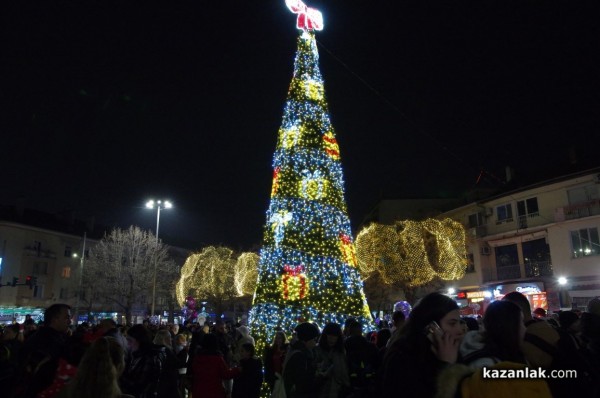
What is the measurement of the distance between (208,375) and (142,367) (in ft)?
3.35

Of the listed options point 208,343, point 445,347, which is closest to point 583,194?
point 208,343

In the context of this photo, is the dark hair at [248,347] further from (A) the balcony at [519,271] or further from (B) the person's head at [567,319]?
(A) the balcony at [519,271]

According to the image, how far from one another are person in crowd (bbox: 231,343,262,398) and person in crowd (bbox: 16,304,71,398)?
2.64 meters

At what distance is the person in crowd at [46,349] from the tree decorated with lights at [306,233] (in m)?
9.65

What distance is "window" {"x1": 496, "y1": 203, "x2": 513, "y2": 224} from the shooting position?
33062 mm

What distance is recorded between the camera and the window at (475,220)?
35.6 metres

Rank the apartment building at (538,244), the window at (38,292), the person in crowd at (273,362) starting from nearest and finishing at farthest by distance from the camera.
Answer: the person in crowd at (273,362) < the apartment building at (538,244) < the window at (38,292)

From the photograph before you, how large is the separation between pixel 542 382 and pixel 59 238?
5934cm

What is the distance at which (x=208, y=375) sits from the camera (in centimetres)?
639

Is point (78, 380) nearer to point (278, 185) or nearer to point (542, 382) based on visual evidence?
point (542, 382)

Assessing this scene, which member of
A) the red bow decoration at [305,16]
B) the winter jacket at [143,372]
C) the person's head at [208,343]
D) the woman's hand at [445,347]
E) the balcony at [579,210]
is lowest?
the winter jacket at [143,372]

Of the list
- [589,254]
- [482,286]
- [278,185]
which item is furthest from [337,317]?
[482,286]

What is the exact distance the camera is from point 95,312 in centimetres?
5503

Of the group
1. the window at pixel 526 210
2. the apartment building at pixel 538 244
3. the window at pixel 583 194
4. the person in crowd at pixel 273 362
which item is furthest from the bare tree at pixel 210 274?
the person in crowd at pixel 273 362
